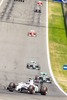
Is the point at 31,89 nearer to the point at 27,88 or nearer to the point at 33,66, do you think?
the point at 27,88

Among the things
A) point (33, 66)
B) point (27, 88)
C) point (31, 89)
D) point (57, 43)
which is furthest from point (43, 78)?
point (57, 43)

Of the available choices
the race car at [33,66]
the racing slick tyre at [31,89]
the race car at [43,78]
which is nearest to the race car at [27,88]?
the racing slick tyre at [31,89]

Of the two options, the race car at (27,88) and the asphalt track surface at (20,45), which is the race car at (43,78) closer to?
the asphalt track surface at (20,45)

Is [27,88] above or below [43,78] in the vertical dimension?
above

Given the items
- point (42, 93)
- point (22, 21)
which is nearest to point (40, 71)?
point (42, 93)

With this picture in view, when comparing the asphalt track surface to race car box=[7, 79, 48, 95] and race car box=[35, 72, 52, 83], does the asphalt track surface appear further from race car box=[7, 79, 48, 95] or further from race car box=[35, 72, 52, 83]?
race car box=[35, 72, 52, 83]

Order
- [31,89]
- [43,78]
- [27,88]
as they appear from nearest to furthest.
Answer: [31,89], [27,88], [43,78]

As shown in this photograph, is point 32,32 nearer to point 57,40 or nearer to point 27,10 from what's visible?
point 57,40
